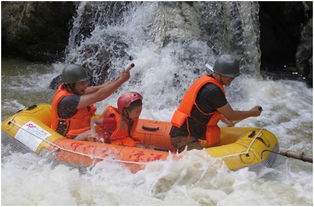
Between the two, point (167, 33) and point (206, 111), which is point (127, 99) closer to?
point (206, 111)

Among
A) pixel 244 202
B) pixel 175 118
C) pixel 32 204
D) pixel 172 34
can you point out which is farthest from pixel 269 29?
pixel 32 204

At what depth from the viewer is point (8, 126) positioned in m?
5.23

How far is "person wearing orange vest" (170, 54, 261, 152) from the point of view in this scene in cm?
454

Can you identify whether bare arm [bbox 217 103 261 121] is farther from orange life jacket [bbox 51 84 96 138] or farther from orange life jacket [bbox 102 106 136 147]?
orange life jacket [bbox 51 84 96 138]

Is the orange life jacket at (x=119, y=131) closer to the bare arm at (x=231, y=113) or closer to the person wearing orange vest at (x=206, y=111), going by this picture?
the person wearing orange vest at (x=206, y=111)

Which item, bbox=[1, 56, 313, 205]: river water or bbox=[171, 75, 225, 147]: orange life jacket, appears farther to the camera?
bbox=[171, 75, 225, 147]: orange life jacket

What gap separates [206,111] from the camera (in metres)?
4.67

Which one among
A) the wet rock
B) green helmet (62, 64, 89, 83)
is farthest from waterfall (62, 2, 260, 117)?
green helmet (62, 64, 89, 83)

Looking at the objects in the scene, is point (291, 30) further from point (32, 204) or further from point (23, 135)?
point (32, 204)

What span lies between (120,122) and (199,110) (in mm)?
824

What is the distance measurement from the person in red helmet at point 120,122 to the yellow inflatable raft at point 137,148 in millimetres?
194

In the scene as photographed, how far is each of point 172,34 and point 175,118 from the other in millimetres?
3750

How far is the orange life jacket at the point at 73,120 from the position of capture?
480 cm

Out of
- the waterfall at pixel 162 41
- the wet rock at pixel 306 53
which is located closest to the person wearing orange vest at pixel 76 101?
the waterfall at pixel 162 41
